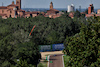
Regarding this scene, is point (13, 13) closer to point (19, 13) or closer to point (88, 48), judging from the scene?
point (19, 13)

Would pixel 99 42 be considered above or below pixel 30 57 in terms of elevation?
above

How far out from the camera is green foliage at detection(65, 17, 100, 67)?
16.5 meters

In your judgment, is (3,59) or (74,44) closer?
(74,44)

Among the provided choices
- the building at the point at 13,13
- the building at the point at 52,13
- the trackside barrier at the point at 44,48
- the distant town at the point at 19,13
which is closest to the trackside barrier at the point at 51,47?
the trackside barrier at the point at 44,48

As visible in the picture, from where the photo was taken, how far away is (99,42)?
54.0ft

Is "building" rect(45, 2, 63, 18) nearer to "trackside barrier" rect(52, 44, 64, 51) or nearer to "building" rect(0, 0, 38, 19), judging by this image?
"building" rect(0, 0, 38, 19)

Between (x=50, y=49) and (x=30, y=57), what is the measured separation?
25.3 metres

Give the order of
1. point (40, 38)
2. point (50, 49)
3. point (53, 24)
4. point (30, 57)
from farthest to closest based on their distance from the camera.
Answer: point (53, 24) → point (40, 38) → point (50, 49) → point (30, 57)

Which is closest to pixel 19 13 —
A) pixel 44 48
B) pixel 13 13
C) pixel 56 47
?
pixel 13 13

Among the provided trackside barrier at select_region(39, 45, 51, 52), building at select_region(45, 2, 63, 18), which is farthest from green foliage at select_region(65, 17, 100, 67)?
building at select_region(45, 2, 63, 18)

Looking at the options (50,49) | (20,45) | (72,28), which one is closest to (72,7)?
(72,28)

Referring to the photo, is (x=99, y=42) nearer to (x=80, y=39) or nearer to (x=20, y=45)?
(x=80, y=39)

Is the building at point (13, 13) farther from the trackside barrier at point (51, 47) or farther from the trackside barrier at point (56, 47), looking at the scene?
the trackside barrier at point (51, 47)

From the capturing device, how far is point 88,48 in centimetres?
1666
